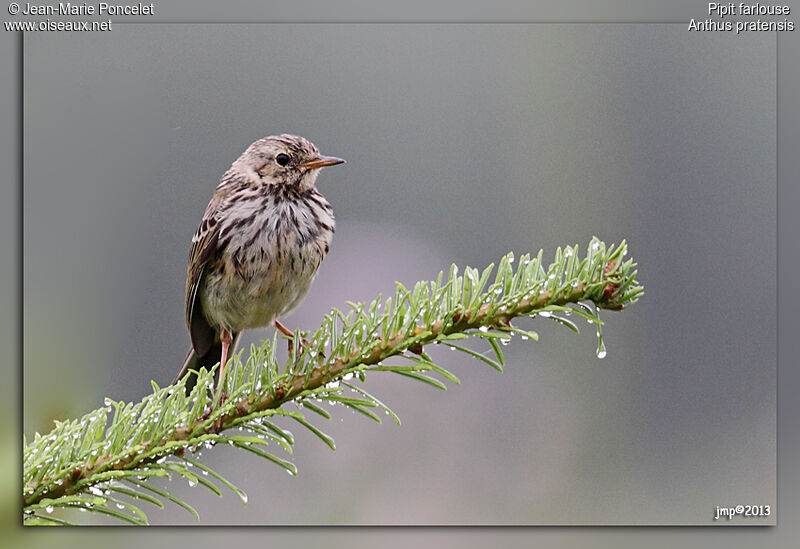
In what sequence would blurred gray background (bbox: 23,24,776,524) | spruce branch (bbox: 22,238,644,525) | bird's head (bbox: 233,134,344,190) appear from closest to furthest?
spruce branch (bbox: 22,238,644,525)
bird's head (bbox: 233,134,344,190)
blurred gray background (bbox: 23,24,776,524)

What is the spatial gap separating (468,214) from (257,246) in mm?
501

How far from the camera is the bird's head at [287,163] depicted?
1.42 meters

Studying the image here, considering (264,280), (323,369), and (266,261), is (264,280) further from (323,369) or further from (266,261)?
(323,369)

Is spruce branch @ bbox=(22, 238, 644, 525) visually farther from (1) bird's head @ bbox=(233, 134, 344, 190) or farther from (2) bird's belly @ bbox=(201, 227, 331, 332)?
(1) bird's head @ bbox=(233, 134, 344, 190)

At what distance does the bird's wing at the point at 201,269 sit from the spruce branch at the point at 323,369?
0.48 metres

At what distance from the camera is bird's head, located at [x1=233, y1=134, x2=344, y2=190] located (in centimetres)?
142

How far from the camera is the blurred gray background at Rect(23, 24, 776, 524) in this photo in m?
1.60

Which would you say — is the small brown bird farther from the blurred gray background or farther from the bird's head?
the blurred gray background

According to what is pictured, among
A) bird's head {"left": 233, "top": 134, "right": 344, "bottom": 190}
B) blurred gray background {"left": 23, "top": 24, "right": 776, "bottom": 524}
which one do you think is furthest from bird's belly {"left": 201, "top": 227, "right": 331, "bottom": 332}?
blurred gray background {"left": 23, "top": 24, "right": 776, "bottom": 524}

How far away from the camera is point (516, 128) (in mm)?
1651

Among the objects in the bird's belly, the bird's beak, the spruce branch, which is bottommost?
the spruce branch

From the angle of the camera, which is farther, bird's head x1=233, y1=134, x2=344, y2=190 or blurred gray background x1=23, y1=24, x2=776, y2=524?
blurred gray background x1=23, y1=24, x2=776, y2=524

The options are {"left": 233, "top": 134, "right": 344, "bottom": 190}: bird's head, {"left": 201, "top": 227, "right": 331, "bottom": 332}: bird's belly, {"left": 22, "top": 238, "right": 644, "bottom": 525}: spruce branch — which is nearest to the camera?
{"left": 22, "top": 238, "right": 644, "bottom": 525}: spruce branch

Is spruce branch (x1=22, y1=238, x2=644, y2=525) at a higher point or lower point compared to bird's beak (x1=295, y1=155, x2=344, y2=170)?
lower
